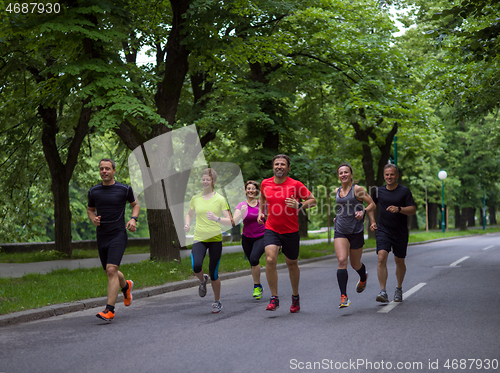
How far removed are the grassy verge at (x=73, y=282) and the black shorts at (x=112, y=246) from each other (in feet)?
5.71

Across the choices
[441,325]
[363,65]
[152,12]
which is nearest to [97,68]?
[152,12]

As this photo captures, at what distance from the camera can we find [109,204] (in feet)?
23.5

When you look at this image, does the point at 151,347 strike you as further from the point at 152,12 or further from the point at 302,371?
the point at 152,12

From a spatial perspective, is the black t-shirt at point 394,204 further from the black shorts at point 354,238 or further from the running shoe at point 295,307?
the running shoe at point 295,307

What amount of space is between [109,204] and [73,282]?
4099 mm

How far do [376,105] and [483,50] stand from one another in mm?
7629

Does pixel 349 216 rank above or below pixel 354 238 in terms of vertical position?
above

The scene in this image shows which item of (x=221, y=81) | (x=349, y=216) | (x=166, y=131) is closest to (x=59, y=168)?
(x=221, y=81)

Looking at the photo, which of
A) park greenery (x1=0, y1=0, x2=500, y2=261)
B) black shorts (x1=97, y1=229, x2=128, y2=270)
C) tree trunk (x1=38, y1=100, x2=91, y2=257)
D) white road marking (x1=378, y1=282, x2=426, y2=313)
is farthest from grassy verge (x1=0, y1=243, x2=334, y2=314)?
tree trunk (x1=38, y1=100, x2=91, y2=257)

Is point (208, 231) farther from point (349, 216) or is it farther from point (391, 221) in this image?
point (391, 221)

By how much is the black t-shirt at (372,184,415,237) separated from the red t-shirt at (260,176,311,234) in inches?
54.9

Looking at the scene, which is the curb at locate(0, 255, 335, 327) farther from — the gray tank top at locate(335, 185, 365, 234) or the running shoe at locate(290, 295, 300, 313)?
the gray tank top at locate(335, 185, 365, 234)

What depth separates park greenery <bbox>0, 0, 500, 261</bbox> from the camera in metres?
11.2

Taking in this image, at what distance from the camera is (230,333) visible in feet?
20.5
